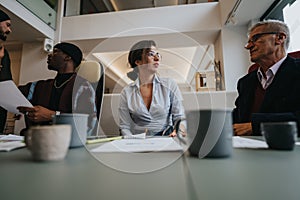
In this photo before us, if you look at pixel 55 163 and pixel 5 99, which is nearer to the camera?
pixel 55 163

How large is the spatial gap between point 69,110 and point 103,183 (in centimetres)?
95

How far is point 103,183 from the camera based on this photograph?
23 cm

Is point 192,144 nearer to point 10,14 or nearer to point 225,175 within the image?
point 225,175

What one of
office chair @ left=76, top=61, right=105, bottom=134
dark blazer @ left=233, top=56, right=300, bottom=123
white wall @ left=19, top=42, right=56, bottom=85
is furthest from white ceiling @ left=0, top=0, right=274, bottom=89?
dark blazer @ left=233, top=56, right=300, bottom=123

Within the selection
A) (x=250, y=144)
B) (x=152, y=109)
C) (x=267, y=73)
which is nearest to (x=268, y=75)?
(x=267, y=73)

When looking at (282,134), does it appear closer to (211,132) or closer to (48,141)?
(211,132)

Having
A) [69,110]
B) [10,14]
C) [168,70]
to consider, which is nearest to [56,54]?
[69,110]

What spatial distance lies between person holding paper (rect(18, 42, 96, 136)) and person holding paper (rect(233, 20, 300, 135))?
875 mm

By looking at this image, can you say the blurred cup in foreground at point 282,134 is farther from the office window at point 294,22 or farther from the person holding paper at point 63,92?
the office window at point 294,22

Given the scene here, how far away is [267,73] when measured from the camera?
1.15m

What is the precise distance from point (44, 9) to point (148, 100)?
77.6 inches

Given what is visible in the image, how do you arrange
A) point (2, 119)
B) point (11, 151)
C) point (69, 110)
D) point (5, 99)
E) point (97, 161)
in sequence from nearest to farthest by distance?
point (97, 161) → point (11, 151) → point (5, 99) → point (69, 110) → point (2, 119)

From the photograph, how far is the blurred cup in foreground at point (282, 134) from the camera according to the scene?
0.40 m

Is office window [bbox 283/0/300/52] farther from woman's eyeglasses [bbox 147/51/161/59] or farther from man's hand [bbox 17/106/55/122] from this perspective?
man's hand [bbox 17/106/55/122]
